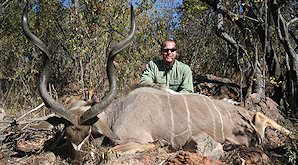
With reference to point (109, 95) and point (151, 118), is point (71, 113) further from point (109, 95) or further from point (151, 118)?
point (151, 118)

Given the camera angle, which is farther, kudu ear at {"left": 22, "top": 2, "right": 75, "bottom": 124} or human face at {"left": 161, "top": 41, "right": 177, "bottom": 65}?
human face at {"left": 161, "top": 41, "right": 177, "bottom": 65}

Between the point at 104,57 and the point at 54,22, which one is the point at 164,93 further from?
the point at 54,22

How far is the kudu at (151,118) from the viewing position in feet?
9.62

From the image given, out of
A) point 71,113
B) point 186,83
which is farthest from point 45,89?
point 186,83

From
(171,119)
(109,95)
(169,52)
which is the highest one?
(169,52)

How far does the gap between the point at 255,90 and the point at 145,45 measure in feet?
6.19

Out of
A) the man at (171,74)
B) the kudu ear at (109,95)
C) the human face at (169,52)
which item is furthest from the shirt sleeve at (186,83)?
the kudu ear at (109,95)

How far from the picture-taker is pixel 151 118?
341 centimetres

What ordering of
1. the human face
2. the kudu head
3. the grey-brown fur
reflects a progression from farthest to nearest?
the human face, the grey-brown fur, the kudu head

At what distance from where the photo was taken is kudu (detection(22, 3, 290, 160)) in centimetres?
293

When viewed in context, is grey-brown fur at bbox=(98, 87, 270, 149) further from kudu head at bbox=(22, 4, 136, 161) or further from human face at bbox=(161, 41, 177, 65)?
human face at bbox=(161, 41, 177, 65)

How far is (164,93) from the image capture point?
376 cm

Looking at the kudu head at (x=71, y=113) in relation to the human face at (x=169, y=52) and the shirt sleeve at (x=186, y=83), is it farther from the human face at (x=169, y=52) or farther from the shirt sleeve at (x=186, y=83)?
the shirt sleeve at (x=186, y=83)

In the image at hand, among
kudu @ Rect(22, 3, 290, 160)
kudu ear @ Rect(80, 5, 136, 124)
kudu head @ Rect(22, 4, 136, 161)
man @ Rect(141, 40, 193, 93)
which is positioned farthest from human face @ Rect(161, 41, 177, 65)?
kudu head @ Rect(22, 4, 136, 161)
